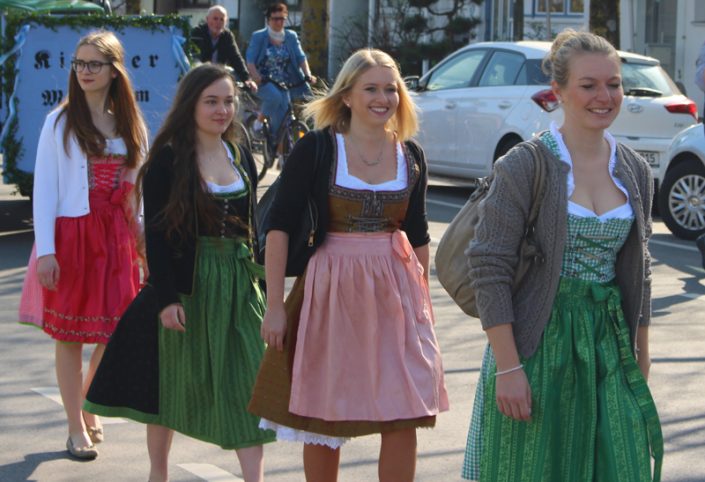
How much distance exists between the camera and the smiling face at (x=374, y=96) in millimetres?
4812

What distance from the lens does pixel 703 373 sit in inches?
307

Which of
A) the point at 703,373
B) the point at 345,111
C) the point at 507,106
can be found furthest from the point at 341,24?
the point at 345,111

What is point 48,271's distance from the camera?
19.5ft

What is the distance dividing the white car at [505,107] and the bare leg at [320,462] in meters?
9.34

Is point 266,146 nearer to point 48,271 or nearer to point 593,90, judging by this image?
point 48,271

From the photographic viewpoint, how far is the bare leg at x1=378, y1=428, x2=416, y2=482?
4.77m

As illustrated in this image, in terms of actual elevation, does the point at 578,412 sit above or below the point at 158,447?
above

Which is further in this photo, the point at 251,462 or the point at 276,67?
the point at 276,67

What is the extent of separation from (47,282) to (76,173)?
1.52 ft

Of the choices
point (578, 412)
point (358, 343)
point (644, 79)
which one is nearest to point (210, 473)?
point (358, 343)

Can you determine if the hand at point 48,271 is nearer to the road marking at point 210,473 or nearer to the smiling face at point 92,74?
the smiling face at point 92,74

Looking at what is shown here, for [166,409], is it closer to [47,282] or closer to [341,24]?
[47,282]

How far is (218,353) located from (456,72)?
1103 cm

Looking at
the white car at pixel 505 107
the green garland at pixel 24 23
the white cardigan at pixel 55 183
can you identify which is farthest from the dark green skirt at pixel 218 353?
the white car at pixel 505 107
